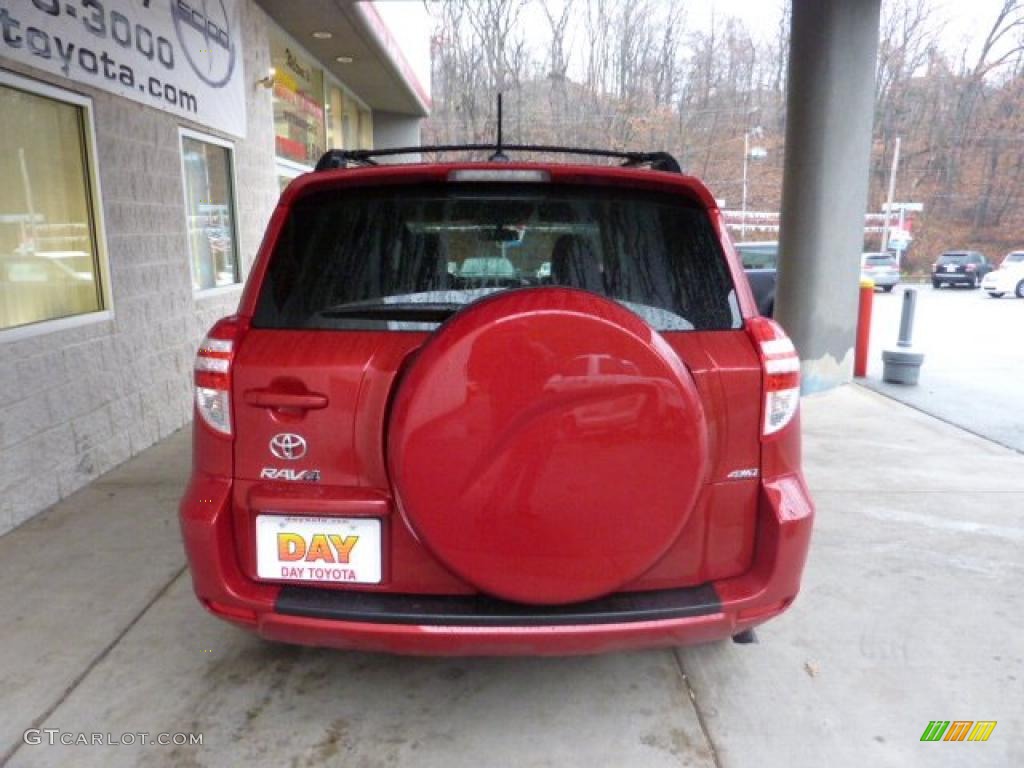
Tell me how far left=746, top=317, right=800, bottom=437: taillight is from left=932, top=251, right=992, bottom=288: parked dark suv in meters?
31.6

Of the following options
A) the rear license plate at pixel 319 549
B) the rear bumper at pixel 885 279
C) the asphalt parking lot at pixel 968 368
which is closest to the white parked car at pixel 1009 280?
the rear bumper at pixel 885 279

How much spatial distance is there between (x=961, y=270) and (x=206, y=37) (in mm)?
30001

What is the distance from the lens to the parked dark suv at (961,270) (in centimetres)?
2870

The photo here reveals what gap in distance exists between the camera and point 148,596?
10.8 feet

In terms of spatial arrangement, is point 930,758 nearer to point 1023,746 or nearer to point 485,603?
point 1023,746

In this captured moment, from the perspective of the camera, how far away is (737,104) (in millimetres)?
50562

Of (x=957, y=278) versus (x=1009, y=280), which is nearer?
(x=1009, y=280)

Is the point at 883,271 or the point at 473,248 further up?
the point at 473,248

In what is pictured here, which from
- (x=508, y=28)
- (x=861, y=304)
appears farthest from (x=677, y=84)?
(x=861, y=304)

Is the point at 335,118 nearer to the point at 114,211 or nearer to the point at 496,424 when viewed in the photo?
the point at 114,211

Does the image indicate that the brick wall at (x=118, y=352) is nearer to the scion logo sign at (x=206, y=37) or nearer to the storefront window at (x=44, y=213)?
the storefront window at (x=44, y=213)

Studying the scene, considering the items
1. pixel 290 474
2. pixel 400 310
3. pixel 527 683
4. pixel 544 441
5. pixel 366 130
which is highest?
pixel 366 130

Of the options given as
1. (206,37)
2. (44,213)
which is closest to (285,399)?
(44,213)

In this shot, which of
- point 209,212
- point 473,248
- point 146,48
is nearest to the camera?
point 473,248
